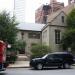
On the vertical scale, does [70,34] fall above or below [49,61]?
above

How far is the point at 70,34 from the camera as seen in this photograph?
4638cm

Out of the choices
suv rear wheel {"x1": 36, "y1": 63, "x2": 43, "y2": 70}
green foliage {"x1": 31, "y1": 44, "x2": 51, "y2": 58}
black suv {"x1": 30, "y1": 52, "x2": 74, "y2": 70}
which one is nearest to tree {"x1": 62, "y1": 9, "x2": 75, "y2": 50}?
green foliage {"x1": 31, "y1": 44, "x2": 51, "y2": 58}

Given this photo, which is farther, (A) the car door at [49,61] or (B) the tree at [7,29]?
(B) the tree at [7,29]

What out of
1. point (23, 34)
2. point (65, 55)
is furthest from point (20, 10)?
point (65, 55)

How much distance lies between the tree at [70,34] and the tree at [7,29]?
36.2 feet

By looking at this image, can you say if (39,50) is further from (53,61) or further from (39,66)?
(39,66)

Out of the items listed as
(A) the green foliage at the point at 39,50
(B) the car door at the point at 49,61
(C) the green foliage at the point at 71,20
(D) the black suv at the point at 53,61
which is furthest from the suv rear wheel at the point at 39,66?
(C) the green foliage at the point at 71,20

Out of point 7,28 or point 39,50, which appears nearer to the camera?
point 7,28

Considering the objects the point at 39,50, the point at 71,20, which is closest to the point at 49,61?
the point at 39,50

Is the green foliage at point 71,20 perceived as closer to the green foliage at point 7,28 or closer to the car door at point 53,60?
the green foliage at point 7,28

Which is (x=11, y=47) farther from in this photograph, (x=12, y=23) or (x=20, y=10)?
(x=20, y=10)

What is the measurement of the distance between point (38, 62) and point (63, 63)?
3150 mm

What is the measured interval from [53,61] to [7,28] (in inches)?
450

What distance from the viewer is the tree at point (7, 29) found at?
37.9m
